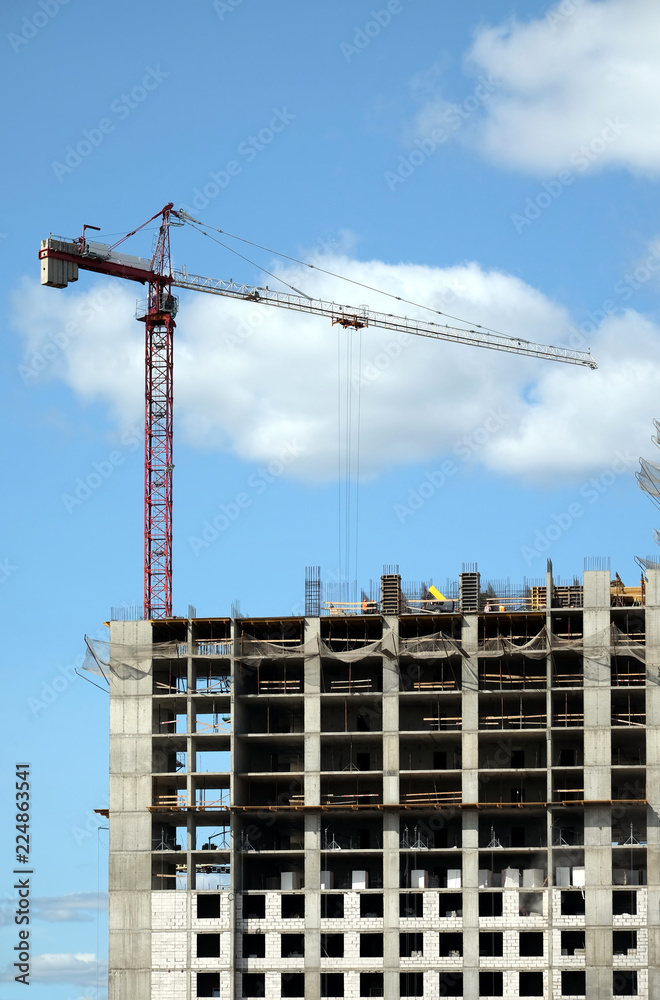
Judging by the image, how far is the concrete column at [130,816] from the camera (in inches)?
5738

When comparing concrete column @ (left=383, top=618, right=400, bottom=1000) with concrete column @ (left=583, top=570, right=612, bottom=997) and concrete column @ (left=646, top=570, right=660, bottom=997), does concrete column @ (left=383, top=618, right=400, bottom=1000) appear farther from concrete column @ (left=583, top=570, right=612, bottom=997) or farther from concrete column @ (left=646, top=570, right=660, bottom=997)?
concrete column @ (left=646, top=570, right=660, bottom=997)

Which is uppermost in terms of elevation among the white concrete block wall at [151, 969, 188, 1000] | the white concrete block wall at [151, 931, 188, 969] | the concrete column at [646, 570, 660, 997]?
the concrete column at [646, 570, 660, 997]

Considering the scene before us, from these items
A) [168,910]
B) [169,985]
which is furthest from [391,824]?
[169,985]

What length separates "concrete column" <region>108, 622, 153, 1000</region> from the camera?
478 ft

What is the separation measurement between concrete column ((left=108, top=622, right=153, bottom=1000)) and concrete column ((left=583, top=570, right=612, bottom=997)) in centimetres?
3272

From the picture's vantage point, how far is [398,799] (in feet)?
479

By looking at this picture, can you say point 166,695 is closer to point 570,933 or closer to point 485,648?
point 485,648

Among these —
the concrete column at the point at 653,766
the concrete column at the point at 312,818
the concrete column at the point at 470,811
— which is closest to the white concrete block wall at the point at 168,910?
the concrete column at the point at 312,818

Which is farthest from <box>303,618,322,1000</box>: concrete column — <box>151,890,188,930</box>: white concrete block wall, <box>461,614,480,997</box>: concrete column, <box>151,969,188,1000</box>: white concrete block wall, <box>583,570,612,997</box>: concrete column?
<box>583,570,612,997</box>: concrete column

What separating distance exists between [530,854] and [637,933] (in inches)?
402

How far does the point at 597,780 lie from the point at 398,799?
1481 centimetres

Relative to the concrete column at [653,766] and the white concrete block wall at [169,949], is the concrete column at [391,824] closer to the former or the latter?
the white concrete block wall at [169,949]

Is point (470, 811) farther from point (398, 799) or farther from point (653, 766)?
point (653, 766)

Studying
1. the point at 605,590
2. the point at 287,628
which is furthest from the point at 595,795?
the point at 287,628
